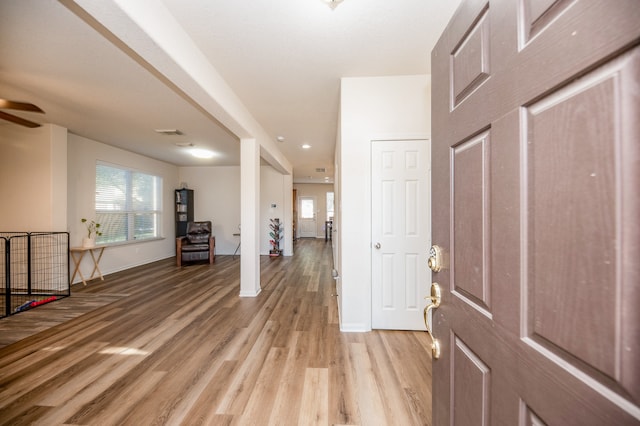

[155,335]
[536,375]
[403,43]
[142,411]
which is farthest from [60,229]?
[536,375]

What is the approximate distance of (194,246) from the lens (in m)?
5.86

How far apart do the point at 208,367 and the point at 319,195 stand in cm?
949

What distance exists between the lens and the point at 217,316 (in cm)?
288

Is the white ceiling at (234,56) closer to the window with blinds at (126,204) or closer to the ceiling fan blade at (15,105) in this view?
the ceiling fan blade at (15,105)

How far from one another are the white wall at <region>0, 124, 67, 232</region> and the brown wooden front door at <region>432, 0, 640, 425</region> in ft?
17.9

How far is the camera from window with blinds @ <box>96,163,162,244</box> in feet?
16.1

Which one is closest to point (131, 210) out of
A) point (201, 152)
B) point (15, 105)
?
point (201, 152)

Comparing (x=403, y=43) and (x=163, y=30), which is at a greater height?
(x=403, y=43)

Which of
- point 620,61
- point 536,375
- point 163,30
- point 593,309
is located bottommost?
point 536,375

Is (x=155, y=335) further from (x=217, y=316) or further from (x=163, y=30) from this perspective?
(x=163, y=30)

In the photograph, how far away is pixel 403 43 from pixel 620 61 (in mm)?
2085

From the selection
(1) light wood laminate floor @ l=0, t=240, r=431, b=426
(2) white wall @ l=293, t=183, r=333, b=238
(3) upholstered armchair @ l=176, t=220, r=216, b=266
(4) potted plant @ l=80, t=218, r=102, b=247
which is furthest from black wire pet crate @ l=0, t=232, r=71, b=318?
(2) white wall @ l=293, t=183, r=333, b=238

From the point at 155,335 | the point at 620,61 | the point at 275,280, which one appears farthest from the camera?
the point at 275,280

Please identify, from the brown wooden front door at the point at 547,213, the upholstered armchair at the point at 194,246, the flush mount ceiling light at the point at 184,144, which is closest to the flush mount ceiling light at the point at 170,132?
the flush mount ceiling light at the point at 184,144
